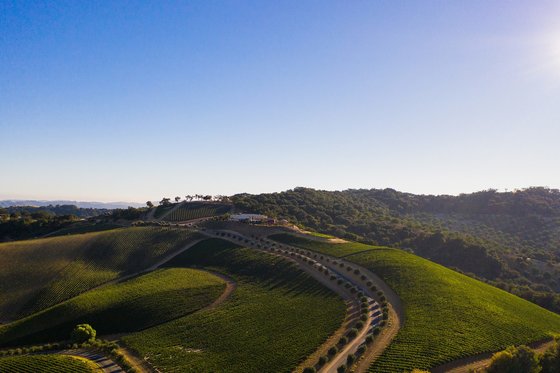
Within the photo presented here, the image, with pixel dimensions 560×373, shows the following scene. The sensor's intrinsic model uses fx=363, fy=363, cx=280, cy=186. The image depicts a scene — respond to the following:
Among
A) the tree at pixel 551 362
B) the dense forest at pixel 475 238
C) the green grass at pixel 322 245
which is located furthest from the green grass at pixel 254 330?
the dense forest at pixel 475 238

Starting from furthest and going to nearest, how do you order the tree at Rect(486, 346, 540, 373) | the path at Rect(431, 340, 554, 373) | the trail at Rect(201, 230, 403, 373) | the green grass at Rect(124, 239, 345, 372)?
the green grass at Rect(124, 239, 345, 372)
the trail at Rect(201, 230, 403, 373)
the path at Rect(431, 340, 554, 373)
the tree at Rect(486, 346, 540, 373)

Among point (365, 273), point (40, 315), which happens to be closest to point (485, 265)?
point (365, 273)

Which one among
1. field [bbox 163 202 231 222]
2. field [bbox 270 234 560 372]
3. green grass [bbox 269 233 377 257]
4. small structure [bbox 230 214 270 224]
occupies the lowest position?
field [bbox 270 234 560 372]

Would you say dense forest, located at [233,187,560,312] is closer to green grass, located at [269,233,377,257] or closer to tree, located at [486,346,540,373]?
green grass, located at [269,233,377,257]

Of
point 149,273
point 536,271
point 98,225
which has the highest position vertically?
point 98,225

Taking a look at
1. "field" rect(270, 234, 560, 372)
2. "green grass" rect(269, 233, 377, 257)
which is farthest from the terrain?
"green grass" rect(269, 233, 377, 257)

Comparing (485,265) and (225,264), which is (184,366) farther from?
(485,265)

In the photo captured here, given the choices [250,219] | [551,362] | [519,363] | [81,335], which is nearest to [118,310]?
[81,335]
